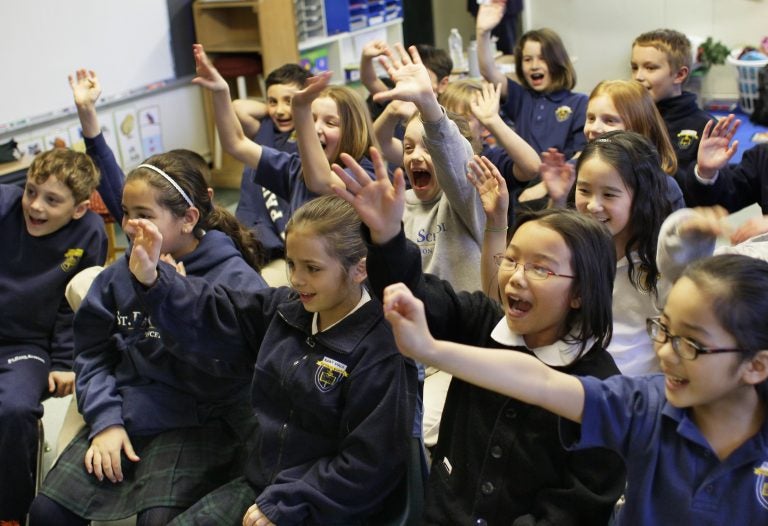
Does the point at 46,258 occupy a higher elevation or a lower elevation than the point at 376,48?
lower

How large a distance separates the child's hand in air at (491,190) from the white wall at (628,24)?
4.66 m

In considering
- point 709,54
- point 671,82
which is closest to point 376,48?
point 671,82

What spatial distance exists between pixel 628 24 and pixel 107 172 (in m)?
4.65

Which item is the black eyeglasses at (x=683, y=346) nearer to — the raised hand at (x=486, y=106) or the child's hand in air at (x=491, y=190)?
the child's hand in air at (x=491, y=190)

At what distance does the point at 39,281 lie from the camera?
253 cm

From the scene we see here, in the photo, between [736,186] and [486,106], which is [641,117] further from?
[486,106]

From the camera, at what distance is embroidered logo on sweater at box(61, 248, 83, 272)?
100 inches

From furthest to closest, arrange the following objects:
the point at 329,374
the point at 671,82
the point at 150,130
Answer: the point at 150,130 < the point at 671,82 < the point at 329,374

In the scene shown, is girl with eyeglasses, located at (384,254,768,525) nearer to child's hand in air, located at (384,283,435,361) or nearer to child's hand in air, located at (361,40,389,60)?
child's hand in air, located at (384,283,435,361)

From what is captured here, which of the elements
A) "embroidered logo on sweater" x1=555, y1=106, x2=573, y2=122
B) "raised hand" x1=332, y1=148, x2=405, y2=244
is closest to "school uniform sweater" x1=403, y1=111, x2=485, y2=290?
"raised hand" x1=332, y1=148, x2=405, y2=244

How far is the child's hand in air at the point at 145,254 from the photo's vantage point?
1.81 meters

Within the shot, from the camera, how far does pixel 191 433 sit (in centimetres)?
208

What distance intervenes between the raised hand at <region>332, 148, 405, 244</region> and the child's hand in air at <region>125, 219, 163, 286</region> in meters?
0.51

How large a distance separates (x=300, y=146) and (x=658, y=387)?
1296 millimetres
